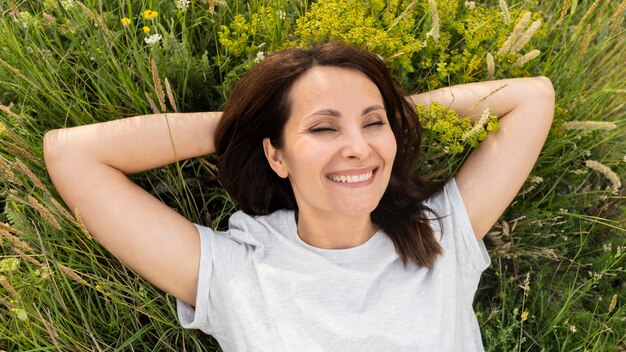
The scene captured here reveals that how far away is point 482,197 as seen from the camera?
3.01 m

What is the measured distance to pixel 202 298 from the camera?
2.81 m

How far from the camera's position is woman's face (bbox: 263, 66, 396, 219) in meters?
2.60

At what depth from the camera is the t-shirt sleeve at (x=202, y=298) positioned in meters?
2.80

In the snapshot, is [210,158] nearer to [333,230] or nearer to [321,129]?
[333,230]

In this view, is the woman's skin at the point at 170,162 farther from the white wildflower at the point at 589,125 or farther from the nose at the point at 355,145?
the white wildflower at the point at 589,125

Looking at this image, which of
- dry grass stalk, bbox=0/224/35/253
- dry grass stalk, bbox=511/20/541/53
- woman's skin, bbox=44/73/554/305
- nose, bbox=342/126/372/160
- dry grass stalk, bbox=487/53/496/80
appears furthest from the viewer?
dry grass stalk, bbox=487/53/496/80

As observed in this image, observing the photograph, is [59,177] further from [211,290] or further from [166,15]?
[166,15]

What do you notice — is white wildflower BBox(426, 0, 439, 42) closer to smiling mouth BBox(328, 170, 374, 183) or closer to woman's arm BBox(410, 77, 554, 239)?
woman's arm BBox(410, 77, 554, 239)

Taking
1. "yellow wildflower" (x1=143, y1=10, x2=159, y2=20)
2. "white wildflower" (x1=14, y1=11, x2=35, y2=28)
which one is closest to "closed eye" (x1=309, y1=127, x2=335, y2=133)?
"yellow wildflower" (x1=143, y1=10, x2=159, y2=20)

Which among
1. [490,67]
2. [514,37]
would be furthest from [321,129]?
[514,37]

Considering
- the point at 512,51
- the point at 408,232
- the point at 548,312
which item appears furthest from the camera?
the point at 548,312

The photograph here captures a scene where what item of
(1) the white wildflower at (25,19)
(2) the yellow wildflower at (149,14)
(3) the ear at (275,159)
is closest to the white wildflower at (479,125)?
(3) the ear at (275,159)

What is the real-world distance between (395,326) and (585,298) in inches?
65.3

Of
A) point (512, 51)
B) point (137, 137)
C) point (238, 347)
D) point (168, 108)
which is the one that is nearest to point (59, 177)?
point (137, 137)
